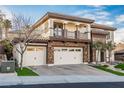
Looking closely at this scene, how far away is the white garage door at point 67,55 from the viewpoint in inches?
1062

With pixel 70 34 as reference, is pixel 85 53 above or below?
below

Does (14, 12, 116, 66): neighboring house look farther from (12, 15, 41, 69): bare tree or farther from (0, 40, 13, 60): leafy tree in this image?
(0, 40, 13, 60): leafy tree

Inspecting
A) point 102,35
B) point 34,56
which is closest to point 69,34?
point 34,56

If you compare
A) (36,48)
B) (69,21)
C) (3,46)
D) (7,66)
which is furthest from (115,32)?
(7,66)

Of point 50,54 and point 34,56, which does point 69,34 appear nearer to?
point 50,54

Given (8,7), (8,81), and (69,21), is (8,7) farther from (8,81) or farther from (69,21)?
(8,81)

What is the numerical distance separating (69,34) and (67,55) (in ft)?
8.25

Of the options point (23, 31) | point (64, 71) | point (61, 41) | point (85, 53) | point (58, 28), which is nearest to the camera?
point (64, 71)

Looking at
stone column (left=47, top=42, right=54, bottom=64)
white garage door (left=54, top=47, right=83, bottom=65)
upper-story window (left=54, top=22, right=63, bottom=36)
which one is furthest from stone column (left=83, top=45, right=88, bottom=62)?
stone column (left=47, top=42, right=54, bottom=64)

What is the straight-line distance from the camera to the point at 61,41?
1068 inches

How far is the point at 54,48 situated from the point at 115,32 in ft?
40.6

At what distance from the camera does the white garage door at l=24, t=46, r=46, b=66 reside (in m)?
25.1

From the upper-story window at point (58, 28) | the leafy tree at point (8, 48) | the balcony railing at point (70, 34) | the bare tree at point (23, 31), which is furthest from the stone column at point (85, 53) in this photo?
the leafy tree at point (8, 48)

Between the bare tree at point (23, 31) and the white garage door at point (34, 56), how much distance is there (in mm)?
1050
